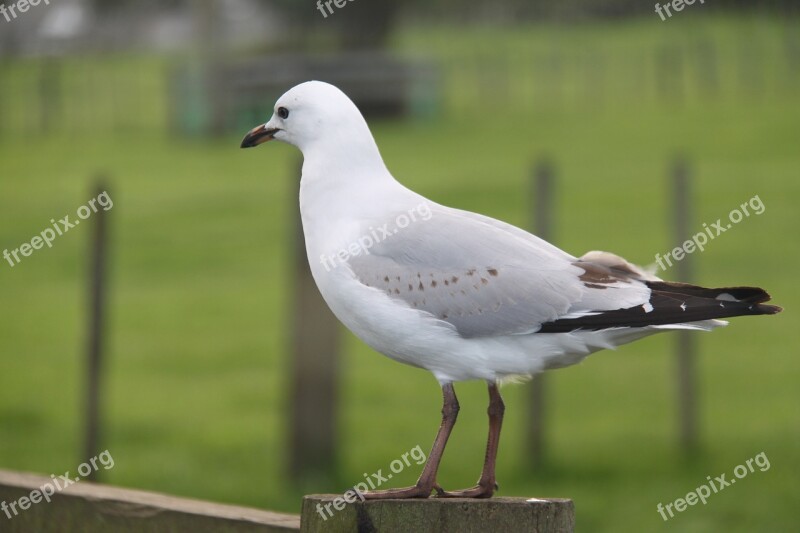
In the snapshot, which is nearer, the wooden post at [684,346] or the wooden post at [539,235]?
the wooden post at [539,235]

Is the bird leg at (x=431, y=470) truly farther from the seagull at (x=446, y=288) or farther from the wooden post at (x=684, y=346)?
the wooden post at (x=684, y=346)

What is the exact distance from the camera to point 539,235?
10961 mm

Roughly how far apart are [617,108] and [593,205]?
15.4 metres

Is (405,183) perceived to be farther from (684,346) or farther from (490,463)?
(490,463)

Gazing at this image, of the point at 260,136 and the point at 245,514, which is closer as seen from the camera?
the point at 245,514

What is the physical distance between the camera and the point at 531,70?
153 feet

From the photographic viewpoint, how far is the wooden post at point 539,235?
11.0 metres

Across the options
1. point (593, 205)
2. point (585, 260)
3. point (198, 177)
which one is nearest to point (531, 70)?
point (198, 177)

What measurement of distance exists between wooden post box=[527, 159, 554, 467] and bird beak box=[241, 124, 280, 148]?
631 centimetres

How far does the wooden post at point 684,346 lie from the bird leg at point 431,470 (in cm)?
671

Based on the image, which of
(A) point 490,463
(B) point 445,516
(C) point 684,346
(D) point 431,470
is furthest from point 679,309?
(C) point 684,346

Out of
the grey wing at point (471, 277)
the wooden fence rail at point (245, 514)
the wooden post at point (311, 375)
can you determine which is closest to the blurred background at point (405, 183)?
the wooden post at point (311, 375)

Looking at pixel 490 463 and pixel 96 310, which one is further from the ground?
pixel 96 310

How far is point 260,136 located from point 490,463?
1.43 meters
